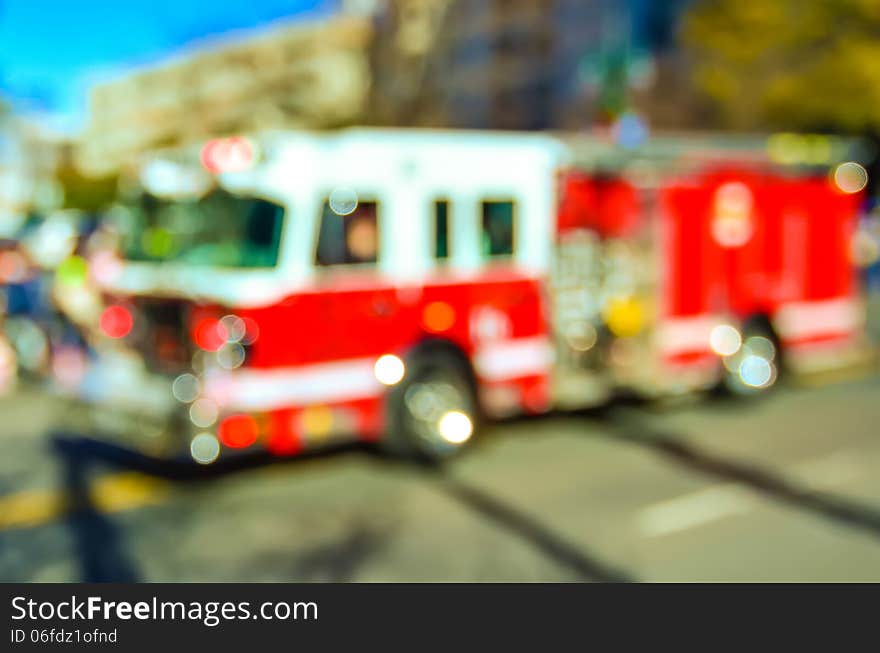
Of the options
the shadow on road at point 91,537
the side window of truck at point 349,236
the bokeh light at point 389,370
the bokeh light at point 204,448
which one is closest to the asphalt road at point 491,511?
the shadow on road at point 91,537

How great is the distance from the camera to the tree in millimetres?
22422

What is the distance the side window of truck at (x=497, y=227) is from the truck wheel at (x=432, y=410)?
0.97 meters

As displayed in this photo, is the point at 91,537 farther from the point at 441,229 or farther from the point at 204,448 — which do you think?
the point at 441,229

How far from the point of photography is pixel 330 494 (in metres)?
6.96

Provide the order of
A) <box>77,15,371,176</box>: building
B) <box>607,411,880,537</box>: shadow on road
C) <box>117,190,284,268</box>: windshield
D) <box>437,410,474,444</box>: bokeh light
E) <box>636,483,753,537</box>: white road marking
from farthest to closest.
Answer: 1. <box>77,15,371,176</box>: building
2. <box>437,410,474,444</box>: bokeh light
3. <box>117,190,284,268</box>: windshield
4. <box>607,411,880,537</box>: shadow on road
5. <box>636,483,753,537</box>: white road marking

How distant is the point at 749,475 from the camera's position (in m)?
7.43

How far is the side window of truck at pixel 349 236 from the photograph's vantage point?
275 inches

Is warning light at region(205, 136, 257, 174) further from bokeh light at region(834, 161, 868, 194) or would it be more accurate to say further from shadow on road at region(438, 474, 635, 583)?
bokeh light at region(834, 161, 868, 194)

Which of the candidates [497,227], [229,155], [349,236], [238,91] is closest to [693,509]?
[497,227]

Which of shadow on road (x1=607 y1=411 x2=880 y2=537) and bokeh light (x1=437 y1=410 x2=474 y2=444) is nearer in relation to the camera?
shadow on road (x1=607 y1=411 x2=880 y2=537)

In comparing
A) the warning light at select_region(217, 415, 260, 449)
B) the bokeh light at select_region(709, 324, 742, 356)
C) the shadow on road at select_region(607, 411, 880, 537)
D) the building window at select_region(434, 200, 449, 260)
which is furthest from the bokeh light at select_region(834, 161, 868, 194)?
the warning light at select_region(217, 415, 260, 449)

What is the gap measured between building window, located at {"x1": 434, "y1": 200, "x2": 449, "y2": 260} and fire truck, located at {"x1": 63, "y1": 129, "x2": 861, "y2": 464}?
0.8 inches

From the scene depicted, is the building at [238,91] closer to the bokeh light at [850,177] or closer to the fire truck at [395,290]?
the bokeh light at [850,177]
